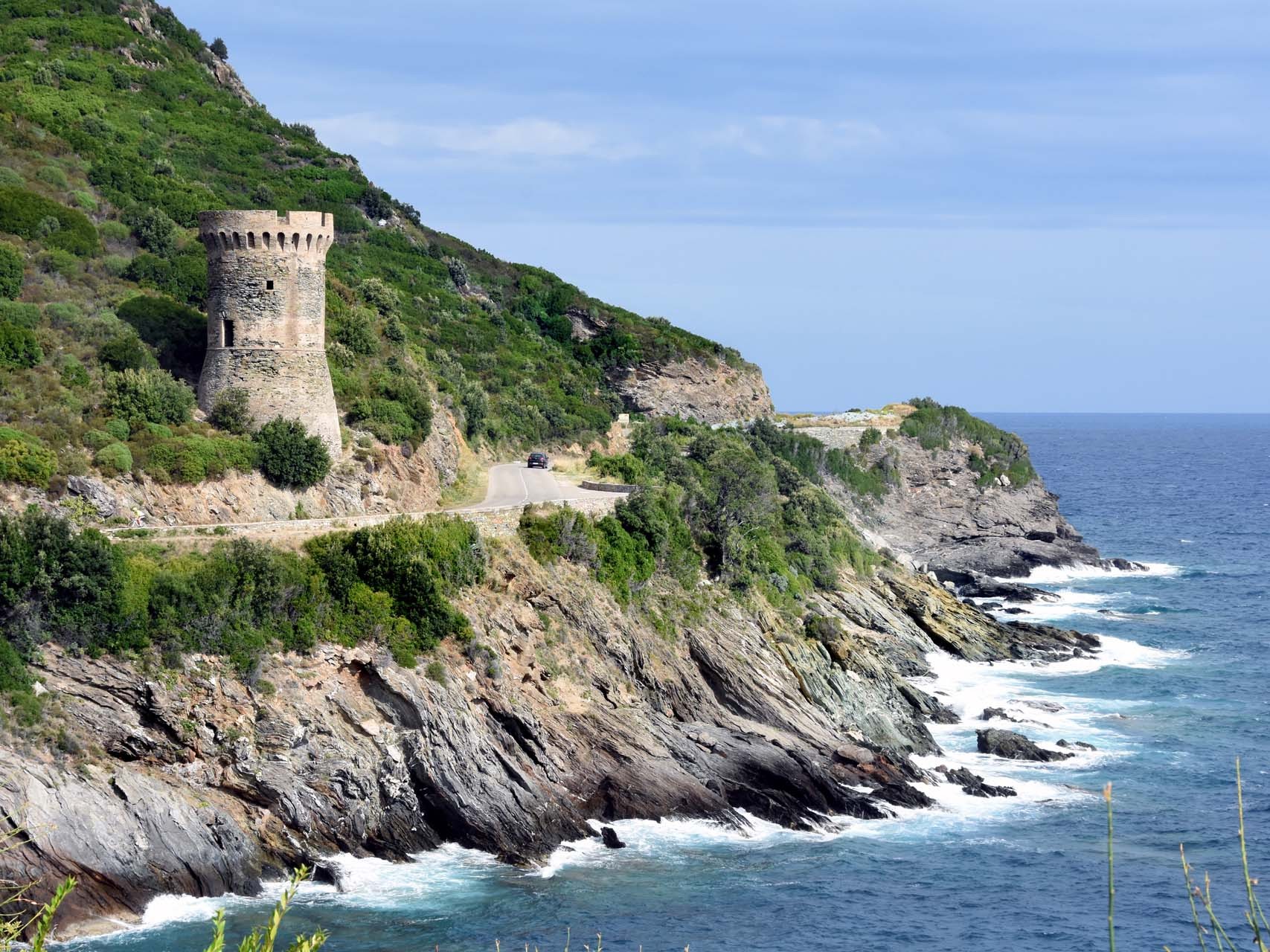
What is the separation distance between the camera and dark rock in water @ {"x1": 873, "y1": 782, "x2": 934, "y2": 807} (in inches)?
1732

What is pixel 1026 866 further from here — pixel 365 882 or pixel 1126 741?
pixel 365 882

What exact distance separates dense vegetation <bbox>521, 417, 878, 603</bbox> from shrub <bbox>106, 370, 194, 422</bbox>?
11567 millimetres

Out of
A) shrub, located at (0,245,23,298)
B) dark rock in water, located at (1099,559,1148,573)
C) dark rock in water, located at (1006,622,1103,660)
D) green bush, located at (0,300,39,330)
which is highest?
shrub, located at (0,245,23,298)

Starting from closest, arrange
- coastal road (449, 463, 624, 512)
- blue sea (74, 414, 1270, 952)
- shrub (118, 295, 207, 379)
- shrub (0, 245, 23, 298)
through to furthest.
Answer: blue sea (74, 414, 1270, 952), shrub (118, 295, 207, 379), shrub (0, 245, 23, 298), coastal road (449, 463, 624, 512)

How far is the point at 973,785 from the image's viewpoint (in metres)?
45.7

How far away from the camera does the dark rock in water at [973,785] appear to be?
4519cm

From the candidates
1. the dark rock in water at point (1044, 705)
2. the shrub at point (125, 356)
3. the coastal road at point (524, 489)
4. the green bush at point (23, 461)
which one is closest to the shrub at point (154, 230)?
the shrub at point (125, 356)

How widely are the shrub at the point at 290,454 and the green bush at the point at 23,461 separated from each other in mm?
6989

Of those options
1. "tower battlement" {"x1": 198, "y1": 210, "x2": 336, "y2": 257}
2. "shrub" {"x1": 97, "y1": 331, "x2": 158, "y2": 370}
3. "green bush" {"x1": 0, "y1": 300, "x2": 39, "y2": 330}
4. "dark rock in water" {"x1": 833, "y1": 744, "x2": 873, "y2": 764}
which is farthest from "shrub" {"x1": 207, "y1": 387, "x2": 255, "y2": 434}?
"dark rock in water" {"x1": 833, "y1": 744, "x2": 873, "y2": 764}

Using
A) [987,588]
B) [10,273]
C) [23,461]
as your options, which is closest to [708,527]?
[23,461]

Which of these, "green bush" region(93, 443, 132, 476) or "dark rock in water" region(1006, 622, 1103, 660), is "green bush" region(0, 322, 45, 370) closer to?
"green bush" region(93, 443, 132, 476)

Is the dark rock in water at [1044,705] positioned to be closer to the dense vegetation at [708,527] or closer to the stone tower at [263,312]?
the dense vegetation at [708,527]

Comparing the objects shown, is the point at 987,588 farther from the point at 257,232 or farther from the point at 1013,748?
the point at 257,232

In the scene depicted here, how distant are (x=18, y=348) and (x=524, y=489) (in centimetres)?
1875
